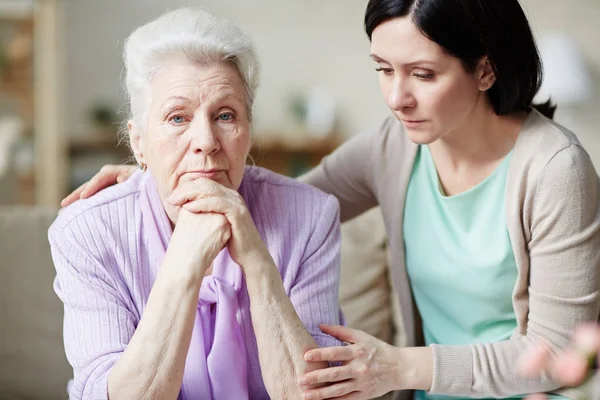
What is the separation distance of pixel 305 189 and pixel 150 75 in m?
0.43

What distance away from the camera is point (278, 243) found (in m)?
1.66

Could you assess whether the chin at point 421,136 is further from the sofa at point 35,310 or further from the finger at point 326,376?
the sofa at point 35,310

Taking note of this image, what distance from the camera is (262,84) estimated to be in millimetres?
5188

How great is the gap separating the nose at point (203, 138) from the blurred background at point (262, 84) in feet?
8.63

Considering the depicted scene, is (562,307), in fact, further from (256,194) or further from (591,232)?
(256,194)

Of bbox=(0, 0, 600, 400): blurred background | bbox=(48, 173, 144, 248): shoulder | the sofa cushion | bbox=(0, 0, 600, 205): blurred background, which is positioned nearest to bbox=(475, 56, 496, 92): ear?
bbox=(48, 173, 144, 248): shoulder

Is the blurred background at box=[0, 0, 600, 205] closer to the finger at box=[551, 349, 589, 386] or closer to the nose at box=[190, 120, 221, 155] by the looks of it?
the nose at box=[190, 120, 221, 155]

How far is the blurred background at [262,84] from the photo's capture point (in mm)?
4500

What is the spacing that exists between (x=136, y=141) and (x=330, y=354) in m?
0.59

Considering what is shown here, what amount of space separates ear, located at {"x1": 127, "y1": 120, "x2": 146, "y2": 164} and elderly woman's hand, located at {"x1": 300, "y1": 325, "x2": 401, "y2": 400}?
516 millimetres

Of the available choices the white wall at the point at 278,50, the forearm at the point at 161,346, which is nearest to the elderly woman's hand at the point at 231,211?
the forearm at the point at 161,346

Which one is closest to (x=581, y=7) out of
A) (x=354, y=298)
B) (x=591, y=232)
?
(x=354, y=298)

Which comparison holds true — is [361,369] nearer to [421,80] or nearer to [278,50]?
[421,80]

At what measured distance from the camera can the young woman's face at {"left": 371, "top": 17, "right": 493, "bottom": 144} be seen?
1557 mm
